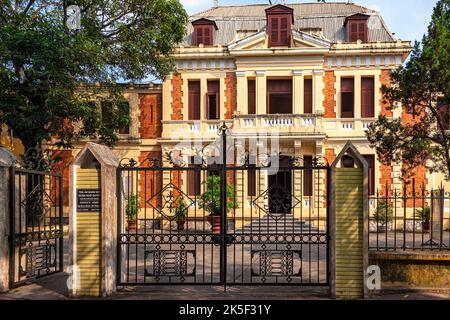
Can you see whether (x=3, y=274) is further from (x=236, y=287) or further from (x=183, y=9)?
(x=183, y=9)

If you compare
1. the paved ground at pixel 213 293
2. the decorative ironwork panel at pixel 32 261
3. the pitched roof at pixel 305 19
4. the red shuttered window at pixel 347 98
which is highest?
the pitched roof at pixel 305 19

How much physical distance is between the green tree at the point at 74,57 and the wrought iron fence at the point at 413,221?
33.2 feet

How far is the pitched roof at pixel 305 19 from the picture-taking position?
2625 cm

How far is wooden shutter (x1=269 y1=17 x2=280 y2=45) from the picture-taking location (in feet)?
82.2

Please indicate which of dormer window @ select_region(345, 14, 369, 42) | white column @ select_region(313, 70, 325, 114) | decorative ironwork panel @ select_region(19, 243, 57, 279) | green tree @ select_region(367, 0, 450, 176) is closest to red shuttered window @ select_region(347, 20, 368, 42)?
dormer window @ select_region(345, 14, 369, 42)

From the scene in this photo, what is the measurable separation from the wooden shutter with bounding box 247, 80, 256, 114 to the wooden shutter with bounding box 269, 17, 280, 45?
7.37 feet

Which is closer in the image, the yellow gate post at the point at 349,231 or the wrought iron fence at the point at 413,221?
the yellow gate post at the point at 349,231

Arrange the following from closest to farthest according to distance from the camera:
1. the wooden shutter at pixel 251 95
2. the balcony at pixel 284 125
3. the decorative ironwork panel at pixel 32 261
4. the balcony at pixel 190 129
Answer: the decorative ironwork panel at pixel 32 261, the balcony at pixel 284 125, the balcony at pixel 190 129, the wooden shutter at pixel 251 95

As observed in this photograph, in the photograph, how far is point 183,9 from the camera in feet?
65.0

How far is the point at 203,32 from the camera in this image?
26.4 metres

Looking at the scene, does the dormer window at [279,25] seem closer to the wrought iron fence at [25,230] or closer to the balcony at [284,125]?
the balcony at [284,125]

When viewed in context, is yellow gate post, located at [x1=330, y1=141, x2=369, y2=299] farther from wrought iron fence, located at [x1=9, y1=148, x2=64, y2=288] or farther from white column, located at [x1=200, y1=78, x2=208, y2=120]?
white column, located at [x1=200, y1=78, x2=208, y2=120]

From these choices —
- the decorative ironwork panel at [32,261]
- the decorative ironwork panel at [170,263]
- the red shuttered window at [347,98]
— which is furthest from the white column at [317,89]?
the decorative ironwork panel at [32,261]

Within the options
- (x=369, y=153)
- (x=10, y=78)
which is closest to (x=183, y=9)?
(x=10, y=78)
